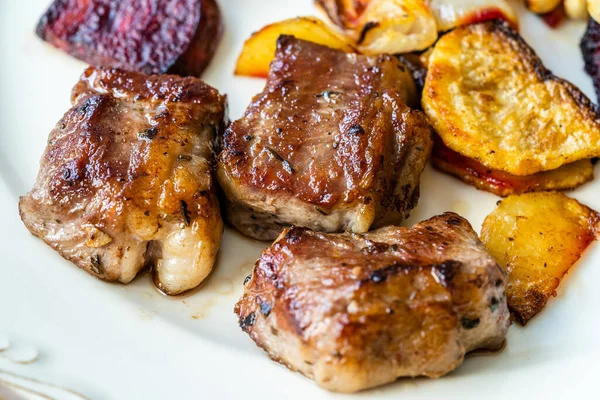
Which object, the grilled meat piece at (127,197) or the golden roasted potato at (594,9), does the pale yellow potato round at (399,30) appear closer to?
the golden roasted potato at (594,9)

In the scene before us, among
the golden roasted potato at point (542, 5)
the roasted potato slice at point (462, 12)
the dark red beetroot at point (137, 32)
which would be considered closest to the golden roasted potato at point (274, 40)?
the dark red beetroot at point (137, 32)

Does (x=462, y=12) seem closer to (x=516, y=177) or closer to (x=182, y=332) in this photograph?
(x=516, y=177)

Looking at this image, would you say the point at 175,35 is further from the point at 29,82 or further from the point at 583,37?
the point at 583,37

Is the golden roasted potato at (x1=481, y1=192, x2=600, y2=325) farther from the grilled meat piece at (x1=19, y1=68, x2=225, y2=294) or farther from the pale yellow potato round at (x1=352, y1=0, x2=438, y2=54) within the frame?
the grilled meat piece at (x1=19, y1=68, x2=225, y2=294)

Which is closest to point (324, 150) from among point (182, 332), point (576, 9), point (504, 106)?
point (182, 332)

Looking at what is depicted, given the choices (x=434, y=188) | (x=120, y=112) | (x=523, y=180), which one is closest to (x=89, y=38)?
(x=120, y=112)
